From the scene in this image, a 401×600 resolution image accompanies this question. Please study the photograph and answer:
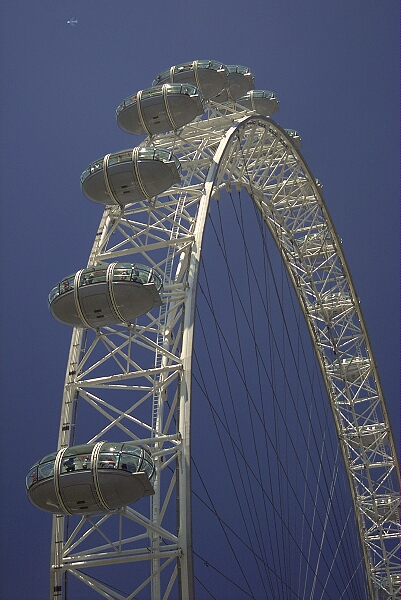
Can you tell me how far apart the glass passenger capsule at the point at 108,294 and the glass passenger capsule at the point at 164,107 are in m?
6.47

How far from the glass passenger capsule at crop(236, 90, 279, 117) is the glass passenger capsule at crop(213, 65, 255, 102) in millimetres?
1996

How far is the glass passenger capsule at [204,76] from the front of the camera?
27359 millimetres

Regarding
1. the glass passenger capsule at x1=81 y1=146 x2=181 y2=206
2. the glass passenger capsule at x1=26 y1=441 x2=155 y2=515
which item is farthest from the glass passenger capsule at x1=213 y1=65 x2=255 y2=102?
the glass passenger capsule at x1=26 y1=441 x2=155 y2=515

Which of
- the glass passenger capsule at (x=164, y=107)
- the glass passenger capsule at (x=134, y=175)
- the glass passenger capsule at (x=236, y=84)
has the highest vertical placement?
the glass passenger capsule at (x=236, y=84)

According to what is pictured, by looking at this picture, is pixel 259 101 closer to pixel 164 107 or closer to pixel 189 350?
pixel 164 107

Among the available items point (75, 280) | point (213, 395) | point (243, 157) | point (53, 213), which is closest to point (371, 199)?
point (213, 395)

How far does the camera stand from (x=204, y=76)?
1078 inches

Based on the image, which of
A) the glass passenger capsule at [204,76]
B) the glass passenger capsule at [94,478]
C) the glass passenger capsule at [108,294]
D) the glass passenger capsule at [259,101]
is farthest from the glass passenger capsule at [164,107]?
the glass passenger capsule at [94,478]

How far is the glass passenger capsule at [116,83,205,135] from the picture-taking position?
954 inches

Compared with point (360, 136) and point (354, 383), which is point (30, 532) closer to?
point (354, 383)

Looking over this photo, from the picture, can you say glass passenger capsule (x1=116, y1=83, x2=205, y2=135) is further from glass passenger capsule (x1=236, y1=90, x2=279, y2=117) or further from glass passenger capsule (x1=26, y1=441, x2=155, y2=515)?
glass passenger capsule (x1=26, y1=441, x2=155, y2=515)

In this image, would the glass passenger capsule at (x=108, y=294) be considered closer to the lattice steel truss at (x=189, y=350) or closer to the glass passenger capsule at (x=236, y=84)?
the lattice steel truss at (x=189, y=350)

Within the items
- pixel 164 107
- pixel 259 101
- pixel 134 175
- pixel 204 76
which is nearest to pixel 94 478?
pixel 134 175

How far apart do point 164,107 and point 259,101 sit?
329 inches
